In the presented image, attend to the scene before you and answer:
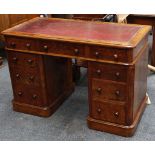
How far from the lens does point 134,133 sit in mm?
2221

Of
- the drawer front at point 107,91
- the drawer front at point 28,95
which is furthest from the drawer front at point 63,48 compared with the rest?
the drawer front at point 28,95

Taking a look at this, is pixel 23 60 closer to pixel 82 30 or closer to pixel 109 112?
pixel 82 30

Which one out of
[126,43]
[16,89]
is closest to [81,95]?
[16,89]

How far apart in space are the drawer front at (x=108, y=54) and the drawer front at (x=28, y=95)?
64 centimetres

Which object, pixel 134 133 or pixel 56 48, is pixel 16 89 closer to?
pixel 56 48

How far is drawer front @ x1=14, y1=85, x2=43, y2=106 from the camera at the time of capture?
2.44m

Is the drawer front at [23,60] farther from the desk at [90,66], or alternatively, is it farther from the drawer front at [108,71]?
the drawer front at [108,71]

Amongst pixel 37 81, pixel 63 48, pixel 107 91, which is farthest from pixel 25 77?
pixel 107 91

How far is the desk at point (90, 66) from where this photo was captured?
6.57ft

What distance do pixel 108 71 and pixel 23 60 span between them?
71 centimetres

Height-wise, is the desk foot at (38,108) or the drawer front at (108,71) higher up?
the drawer front at (108,71)

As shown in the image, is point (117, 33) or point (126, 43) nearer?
point (126, 43)

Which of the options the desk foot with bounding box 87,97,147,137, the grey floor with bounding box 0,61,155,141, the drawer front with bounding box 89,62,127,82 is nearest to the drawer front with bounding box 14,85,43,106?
the grey floor with bounding box 0,61,155,141

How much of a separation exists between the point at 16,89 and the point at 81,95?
0.63 m
